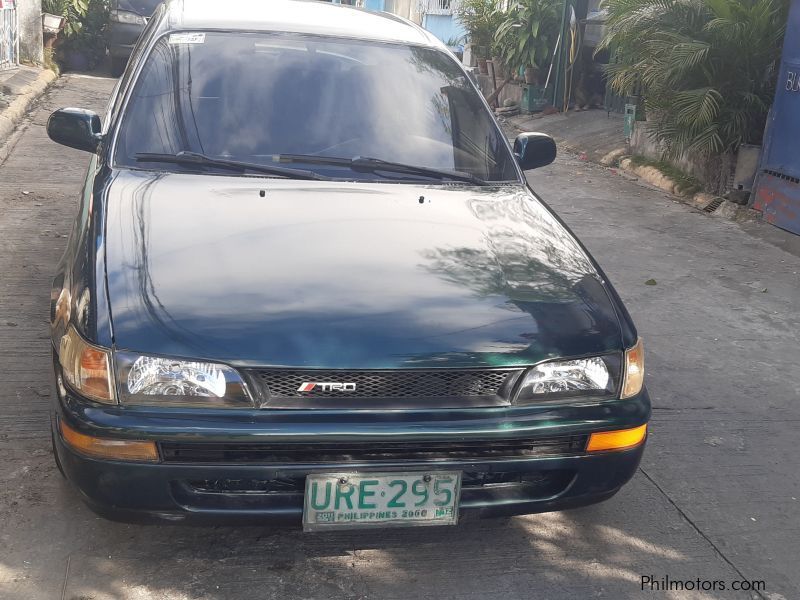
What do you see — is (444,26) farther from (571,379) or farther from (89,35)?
(571,379)

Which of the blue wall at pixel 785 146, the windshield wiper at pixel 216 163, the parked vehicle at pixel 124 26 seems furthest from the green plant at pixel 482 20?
the windshield wiper at pixel 216 163

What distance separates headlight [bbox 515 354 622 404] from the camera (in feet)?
A: 9.09

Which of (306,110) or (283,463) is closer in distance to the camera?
(283,463)

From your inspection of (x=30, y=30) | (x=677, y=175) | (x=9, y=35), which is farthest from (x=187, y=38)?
(x=30, y=30)

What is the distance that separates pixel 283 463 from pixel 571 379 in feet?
2.92

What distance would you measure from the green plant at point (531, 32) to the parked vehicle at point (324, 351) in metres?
10.6

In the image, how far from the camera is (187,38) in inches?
161

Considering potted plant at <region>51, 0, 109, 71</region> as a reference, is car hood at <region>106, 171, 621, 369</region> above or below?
above

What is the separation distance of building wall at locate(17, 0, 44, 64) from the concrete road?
909 cm

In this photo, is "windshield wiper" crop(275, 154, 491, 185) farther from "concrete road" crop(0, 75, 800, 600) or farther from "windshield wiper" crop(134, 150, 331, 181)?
"concrete road" crop(0, 75, 800, 600)

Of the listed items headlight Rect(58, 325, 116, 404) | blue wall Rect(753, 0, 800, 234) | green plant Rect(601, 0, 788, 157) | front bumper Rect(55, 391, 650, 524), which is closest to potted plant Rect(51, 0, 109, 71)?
green plant Rect(601, 0, 788, 157)

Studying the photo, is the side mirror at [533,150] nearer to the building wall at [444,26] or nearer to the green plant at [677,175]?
the green plant at [677,175]

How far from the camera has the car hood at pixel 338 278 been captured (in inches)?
104

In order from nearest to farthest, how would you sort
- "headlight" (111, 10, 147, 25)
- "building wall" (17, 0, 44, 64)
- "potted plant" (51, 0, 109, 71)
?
"building wall" (17, 0, 44, 64)
"headlight" (111, 10, 147, 25)
"potted plant" (51, 0, 109, 71)
